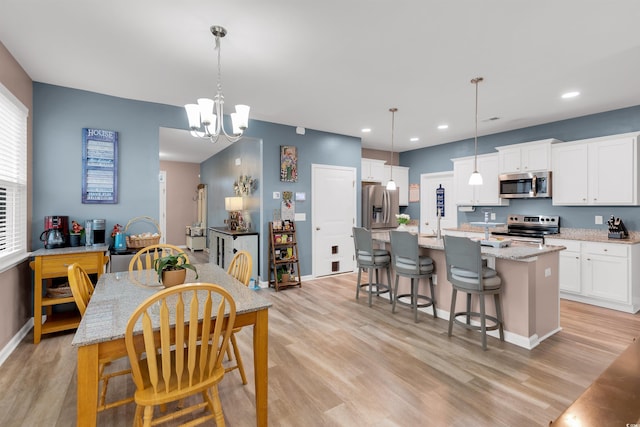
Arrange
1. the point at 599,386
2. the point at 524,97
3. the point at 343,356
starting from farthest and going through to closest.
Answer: the point at 524,97 → the point at 343,356 → the point at 599,386

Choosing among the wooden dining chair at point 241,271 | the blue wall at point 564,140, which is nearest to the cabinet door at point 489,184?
the blue wall at point 564,140

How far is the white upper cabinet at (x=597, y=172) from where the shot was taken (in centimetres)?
391

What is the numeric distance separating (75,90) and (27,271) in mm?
2013

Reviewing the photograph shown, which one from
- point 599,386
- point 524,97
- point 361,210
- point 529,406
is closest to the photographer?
point 599,386

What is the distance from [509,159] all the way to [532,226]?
115 centimetres

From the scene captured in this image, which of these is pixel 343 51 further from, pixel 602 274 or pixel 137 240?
pixel 602 274

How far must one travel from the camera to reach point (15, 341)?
2.79 meters

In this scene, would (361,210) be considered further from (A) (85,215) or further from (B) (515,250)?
→ (A) (85,215)

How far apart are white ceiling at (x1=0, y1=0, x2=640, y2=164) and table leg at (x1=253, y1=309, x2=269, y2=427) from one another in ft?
6.65

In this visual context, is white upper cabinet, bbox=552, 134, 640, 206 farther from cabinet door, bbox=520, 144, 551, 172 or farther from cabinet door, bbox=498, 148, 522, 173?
cabinet door, bbox=498, 148, 522, 173

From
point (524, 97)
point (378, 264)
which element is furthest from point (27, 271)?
point (524, 97)

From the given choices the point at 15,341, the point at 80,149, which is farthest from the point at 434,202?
the point at 15,341

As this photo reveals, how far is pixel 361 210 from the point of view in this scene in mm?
6020

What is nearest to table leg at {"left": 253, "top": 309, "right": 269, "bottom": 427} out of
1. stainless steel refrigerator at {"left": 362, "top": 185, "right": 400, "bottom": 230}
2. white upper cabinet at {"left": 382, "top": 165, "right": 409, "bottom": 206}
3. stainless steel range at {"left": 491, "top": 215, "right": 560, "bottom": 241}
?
stainless steel refrigerator at {"left": 362, "top": 185, "right": 400, "bottom": 230}
